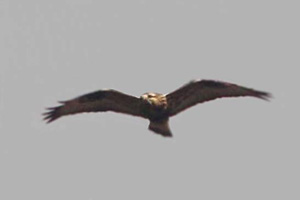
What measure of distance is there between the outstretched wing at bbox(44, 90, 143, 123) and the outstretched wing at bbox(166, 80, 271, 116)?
0.97 meters

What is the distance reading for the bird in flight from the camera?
24844 mm

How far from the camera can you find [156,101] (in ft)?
81.6

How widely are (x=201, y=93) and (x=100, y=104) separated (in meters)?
2.78

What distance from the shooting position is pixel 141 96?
25.1 metres

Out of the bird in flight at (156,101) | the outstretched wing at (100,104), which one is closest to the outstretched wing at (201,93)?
the bird in flight at (156,101)

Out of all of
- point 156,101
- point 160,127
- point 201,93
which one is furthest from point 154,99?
point 201,93

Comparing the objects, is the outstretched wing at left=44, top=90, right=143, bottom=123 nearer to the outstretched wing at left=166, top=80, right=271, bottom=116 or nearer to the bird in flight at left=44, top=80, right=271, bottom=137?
the bird in flight at left=44, top=80, right=271, bottom=137

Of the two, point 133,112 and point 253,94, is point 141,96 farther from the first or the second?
point 253,94

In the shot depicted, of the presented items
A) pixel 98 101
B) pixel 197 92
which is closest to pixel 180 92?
pixel 197 92

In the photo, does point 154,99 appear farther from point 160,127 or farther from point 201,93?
point 201,93

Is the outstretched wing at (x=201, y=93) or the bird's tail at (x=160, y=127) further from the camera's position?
the bird's tail at (x=160, y=127)

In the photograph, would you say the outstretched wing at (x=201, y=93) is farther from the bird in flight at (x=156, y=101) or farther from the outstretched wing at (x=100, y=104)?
the outstretched wing at (x=100, y=104)

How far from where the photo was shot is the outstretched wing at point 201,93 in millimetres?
24734

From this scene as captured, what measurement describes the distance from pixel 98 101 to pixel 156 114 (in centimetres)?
169
